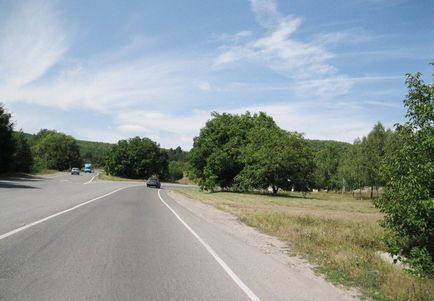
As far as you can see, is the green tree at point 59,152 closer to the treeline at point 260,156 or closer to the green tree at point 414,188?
the treeline at point 260,156

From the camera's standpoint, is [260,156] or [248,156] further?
[248,156]

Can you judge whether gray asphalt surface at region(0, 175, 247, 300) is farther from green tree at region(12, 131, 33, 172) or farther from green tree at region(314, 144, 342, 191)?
green tree at region(314, 144, 342, 191)

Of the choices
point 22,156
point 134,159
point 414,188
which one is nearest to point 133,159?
point 134,159

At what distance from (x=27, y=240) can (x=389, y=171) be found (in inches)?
380

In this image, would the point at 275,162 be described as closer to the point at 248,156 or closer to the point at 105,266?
the point at 248,156

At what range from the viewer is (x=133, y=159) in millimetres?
115938

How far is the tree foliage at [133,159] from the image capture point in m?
114

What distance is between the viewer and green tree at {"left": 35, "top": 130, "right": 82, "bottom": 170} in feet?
495

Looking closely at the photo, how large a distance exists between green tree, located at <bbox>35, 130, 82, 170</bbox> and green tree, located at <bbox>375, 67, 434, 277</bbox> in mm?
150611

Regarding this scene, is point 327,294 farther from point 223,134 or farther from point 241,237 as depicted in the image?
point 223,134

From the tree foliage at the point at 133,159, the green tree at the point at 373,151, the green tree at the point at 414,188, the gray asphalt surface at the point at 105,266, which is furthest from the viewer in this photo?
the tree foliage at the point at 133,159

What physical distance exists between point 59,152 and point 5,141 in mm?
99854

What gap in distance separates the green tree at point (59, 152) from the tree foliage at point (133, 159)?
4201 cm

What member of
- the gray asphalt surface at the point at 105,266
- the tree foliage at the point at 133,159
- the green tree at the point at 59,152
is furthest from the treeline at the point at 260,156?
the green tree at the point at 59,152
